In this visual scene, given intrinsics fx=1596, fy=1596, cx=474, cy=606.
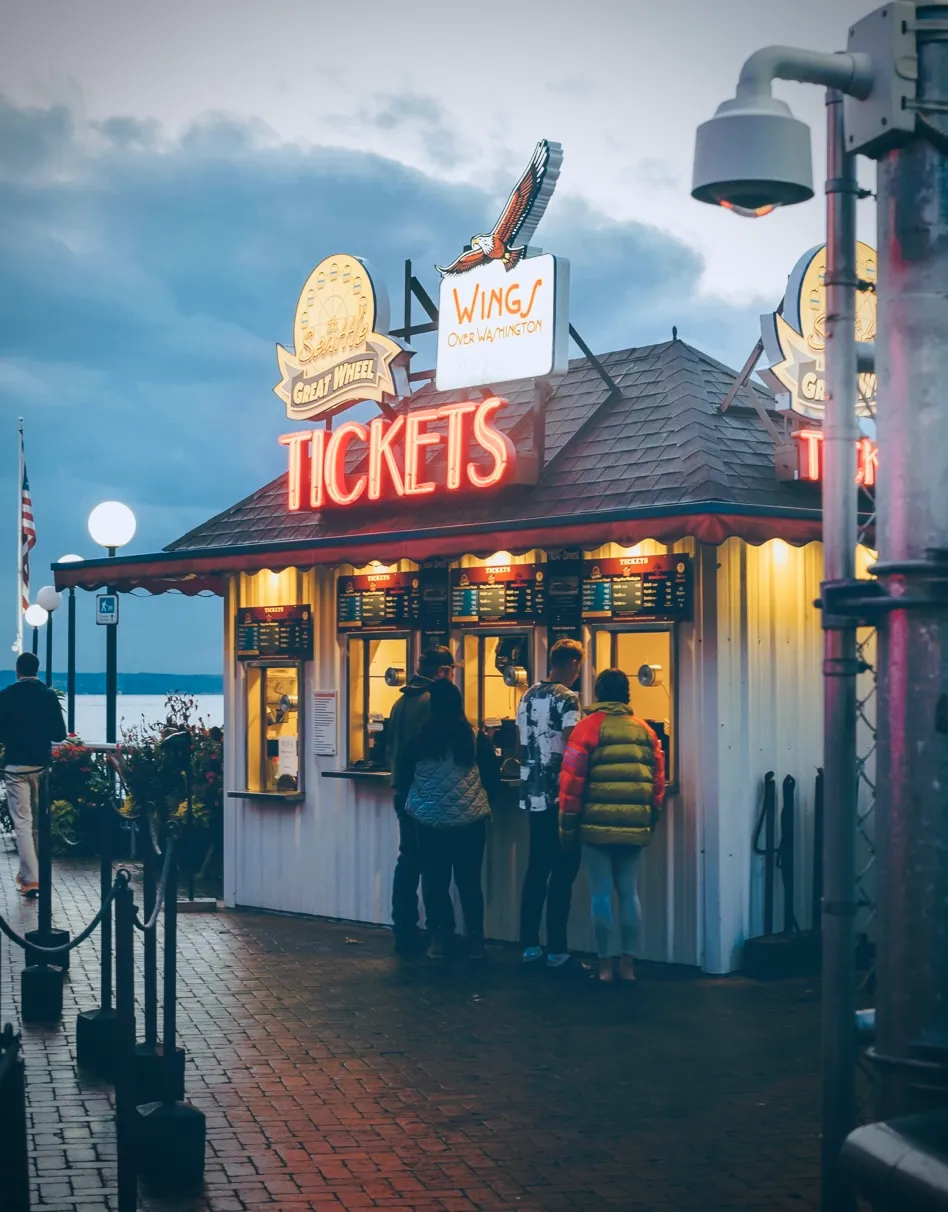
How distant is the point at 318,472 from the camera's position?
1303cm

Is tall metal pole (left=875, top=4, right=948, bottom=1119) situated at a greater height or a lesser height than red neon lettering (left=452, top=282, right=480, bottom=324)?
lesser

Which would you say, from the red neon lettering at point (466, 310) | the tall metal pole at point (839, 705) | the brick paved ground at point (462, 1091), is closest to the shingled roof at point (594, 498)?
the red neon lettering at point (466, 310)

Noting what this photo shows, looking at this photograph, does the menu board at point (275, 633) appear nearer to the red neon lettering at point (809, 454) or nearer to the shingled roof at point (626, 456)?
the shingled roof at point (626, 456)

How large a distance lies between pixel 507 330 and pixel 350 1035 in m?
5.71

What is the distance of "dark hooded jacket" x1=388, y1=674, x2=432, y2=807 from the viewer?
10852 mm

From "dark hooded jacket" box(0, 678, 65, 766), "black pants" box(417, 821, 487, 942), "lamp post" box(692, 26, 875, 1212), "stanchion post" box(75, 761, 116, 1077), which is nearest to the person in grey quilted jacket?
"black pants" box(417, 821, 487, 942)

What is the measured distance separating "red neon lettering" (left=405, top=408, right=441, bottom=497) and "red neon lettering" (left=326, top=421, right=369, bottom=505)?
693mm

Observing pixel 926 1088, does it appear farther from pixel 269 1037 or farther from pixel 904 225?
pixel 269 1037

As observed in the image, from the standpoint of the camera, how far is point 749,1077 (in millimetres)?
7707

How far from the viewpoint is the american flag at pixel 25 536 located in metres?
28.2

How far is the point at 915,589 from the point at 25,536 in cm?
2560

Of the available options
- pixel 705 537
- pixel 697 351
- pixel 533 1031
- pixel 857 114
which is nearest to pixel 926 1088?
pixel 857 114

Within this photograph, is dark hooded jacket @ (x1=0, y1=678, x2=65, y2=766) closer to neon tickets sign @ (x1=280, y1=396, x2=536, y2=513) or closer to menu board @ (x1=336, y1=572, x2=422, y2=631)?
neon tickets sign @ (x1=280, y1=396, x2=536, y2=513)

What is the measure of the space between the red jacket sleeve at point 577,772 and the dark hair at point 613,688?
12 centimetres
